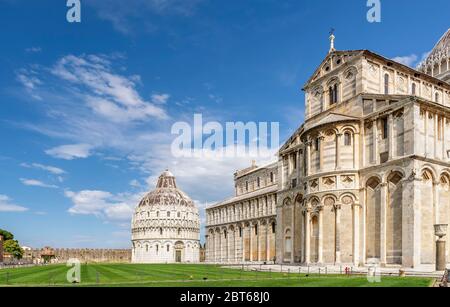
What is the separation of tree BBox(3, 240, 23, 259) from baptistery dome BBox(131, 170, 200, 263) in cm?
3749

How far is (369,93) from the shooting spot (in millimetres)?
42625

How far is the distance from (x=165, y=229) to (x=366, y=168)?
118 meters

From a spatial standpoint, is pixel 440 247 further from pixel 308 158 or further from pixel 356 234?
pixel 308 158

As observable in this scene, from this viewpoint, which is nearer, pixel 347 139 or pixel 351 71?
pixel 347 139

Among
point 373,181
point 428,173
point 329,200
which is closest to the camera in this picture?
point 428,173

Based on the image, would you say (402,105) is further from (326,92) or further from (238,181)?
(238,181)

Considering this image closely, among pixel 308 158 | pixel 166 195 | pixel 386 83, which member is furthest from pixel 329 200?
pixel 166 195

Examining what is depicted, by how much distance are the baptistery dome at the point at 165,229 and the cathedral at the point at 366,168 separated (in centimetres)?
10089

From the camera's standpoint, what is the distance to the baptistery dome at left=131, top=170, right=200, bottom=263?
150m

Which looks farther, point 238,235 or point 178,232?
point 178,232

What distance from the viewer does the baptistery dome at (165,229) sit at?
490 feet

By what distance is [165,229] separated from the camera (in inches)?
5989

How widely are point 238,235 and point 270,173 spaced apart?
12767 mm
